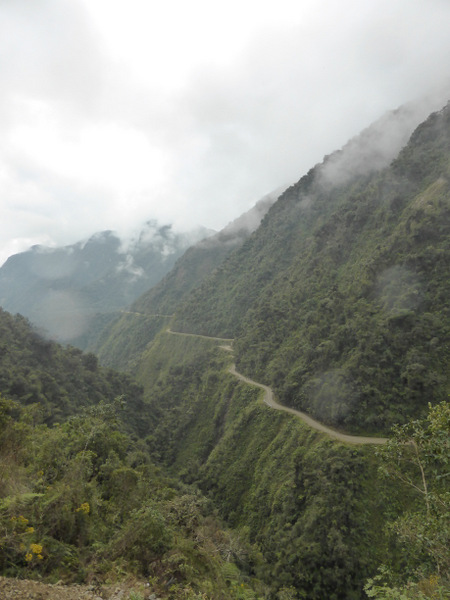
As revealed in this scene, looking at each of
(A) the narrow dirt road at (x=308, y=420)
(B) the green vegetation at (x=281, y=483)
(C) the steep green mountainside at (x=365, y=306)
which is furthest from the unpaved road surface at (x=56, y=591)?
(C) the steep green mountainside at (x=365, y=306)

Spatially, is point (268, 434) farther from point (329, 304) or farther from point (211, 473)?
point (329, 304)

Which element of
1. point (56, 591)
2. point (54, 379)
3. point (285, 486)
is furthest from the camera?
point (54, 379)

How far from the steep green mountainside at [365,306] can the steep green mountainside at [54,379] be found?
75.6ft

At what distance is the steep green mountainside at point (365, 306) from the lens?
127 ft

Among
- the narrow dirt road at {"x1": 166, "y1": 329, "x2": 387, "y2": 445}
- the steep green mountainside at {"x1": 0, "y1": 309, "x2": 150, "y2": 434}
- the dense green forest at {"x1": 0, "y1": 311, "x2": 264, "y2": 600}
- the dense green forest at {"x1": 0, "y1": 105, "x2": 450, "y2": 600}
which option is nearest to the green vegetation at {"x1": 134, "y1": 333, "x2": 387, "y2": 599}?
the dense green forest at {"x1": 0, "y1": 105, "x2": 450, "y2": 600}

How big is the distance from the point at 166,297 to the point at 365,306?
104m

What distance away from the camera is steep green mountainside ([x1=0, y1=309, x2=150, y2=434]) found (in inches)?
1631

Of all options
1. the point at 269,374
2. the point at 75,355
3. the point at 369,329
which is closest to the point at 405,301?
the point at 369,329

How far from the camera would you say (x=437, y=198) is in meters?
50.5

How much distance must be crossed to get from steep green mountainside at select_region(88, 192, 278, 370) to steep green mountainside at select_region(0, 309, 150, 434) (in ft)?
174

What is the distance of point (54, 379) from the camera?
158 ft

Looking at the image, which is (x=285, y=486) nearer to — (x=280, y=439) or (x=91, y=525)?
(x=280, y=439)

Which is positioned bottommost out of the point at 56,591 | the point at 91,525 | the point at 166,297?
the point at 91,525

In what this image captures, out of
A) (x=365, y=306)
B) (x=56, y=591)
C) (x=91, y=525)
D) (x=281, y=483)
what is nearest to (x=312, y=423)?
(x=281, y=483)
